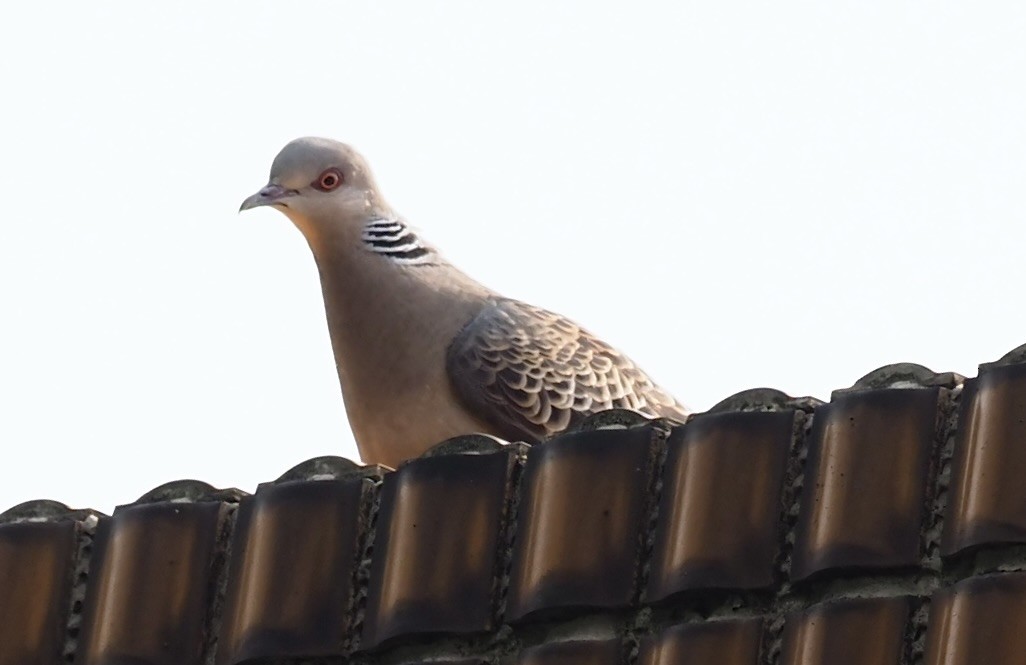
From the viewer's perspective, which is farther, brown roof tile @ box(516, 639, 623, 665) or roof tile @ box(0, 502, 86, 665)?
roof tile @ box(0, 502, 86, 665)

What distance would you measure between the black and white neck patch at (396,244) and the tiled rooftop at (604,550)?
235 centimetres

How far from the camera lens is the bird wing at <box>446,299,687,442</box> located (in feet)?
22.3

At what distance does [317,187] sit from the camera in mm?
7008

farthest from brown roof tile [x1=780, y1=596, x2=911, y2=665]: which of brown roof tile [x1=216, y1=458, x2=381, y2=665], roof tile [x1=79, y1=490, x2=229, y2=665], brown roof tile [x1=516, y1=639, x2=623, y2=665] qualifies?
roof tile [x1=79, y1=490, x2=229, y2=665]

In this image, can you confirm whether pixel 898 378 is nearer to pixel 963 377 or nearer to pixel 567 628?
pixel 963 377

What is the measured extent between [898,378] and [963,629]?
54 cm

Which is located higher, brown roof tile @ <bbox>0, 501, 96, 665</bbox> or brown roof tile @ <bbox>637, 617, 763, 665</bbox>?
brown roof tile @ <bbox>637, 617, 763, 665</bbox>

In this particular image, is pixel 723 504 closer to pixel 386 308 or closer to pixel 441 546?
pixel 441 546

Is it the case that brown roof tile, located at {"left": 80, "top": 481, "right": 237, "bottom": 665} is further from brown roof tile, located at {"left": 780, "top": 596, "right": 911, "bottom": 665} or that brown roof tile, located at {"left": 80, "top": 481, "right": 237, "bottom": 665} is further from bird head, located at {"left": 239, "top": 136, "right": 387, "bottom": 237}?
bird head, located at {"left": 239, "top": 136, "right": 387, "bottom": 237}

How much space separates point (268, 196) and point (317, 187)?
6.8 inches

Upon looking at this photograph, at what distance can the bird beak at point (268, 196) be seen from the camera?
22.6ft

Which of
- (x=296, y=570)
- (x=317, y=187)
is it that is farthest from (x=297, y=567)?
(x=317, y=187)

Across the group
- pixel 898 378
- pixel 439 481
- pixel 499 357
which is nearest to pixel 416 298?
pixel 499 357

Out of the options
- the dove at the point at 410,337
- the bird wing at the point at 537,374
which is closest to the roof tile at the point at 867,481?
the bird wing at the point at 537,374
